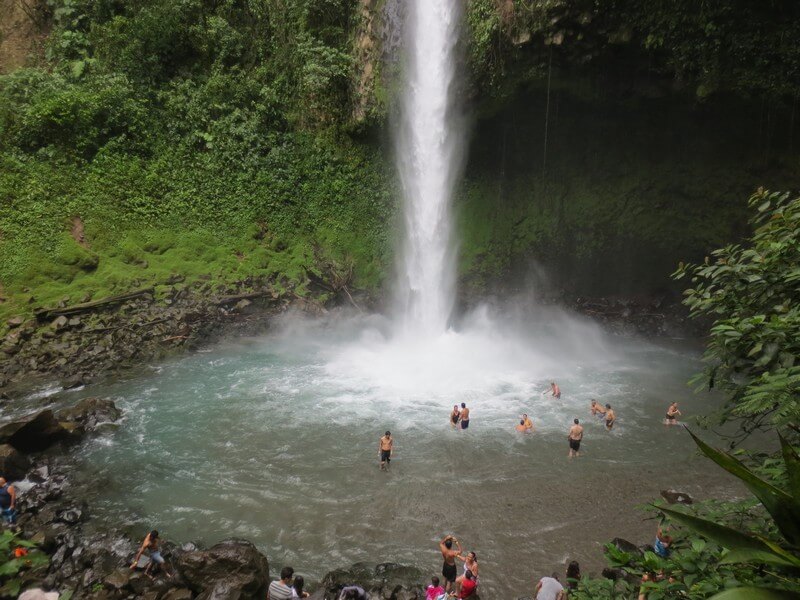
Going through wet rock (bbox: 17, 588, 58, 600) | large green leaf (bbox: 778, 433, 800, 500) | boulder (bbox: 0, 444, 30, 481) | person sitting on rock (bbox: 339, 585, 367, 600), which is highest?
large green leaf (bbox: 778, 433, 800, 500)

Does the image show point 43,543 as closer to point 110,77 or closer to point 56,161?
point 56,161

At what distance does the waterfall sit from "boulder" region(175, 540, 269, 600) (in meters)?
12.1

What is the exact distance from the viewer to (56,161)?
18.0 meters

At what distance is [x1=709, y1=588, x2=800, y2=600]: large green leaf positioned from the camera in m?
1.50

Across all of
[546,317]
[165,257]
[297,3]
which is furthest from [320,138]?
[546,317]

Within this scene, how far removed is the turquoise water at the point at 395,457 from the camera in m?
7.50

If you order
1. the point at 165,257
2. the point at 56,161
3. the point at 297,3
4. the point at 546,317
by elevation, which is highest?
the point at 297,3

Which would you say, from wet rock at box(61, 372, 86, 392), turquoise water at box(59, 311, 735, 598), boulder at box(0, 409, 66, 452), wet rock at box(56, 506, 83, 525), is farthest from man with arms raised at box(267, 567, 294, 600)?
wet rock at box(61, 372, 86, 392)

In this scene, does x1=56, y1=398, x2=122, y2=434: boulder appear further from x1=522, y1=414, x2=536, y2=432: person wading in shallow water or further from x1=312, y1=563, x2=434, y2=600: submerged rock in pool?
x1=522, y1=414, x2=536, y2=432: person wading in shallow water

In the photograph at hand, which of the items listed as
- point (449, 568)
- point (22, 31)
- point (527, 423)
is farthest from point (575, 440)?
point (22, 31)

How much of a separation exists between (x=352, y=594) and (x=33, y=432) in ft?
27.0

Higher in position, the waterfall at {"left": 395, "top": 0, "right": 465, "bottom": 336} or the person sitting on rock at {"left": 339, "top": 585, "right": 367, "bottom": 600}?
the waterfall at {"left": 395, "top": 0, "right": 465, "bottom": 336}

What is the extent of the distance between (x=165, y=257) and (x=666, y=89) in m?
19.7

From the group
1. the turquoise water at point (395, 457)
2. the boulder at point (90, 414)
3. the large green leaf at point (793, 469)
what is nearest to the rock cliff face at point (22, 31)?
the turquoise water at point (395, 457)
